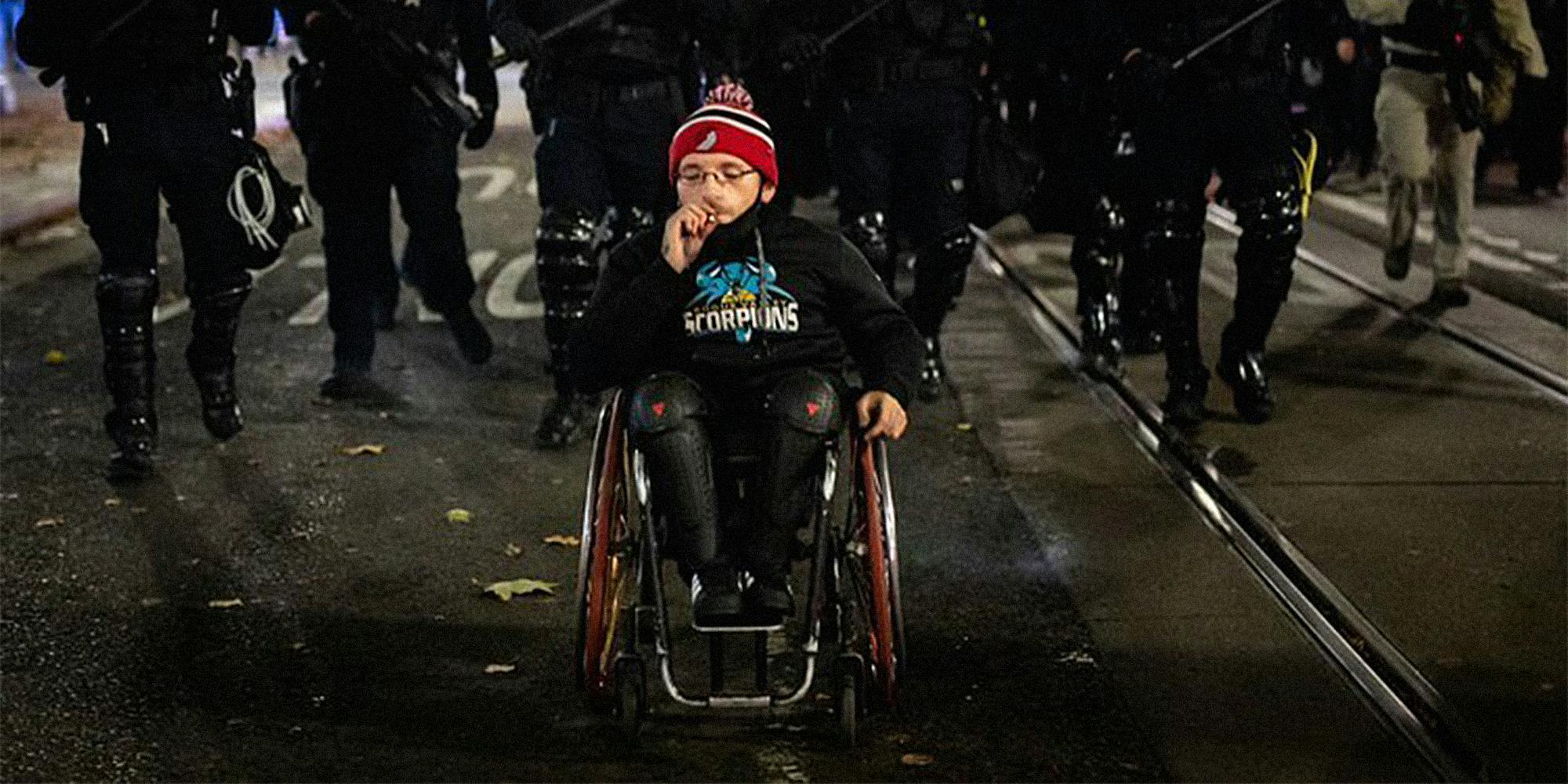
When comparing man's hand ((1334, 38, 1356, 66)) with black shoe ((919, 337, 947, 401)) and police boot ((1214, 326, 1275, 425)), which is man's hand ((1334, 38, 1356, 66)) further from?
police boot ((1214, 326, 1275, 425))

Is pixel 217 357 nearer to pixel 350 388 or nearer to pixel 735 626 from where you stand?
pixel 350 388

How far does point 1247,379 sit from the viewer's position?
30.5 ft

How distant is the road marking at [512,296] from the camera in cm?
1225

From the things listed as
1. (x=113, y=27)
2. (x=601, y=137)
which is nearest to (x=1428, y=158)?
(x=601, y=137)

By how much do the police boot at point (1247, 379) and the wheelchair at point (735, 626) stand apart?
3842 millimetres

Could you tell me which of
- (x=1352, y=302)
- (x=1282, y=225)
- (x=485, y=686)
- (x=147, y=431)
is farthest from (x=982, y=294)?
(x=485, y=686)

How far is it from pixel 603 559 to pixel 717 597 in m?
0.26

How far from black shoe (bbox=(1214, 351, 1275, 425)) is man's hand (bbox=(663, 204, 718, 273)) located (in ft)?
13.5

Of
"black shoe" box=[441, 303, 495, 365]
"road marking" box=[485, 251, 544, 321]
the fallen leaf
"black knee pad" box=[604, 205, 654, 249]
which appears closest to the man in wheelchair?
the fallen leaf

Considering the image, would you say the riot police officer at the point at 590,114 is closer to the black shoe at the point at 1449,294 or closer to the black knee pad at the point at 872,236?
the black knee pad at the point at 872,236

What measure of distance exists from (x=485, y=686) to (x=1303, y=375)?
5.12 meters

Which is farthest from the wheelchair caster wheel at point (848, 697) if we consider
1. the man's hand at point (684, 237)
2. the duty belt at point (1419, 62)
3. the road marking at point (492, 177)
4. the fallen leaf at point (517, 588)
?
the road marking at point (492, 177)

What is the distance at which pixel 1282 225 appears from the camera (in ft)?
29.8

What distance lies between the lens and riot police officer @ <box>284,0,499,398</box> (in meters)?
9.77
